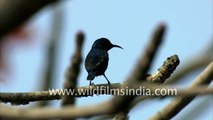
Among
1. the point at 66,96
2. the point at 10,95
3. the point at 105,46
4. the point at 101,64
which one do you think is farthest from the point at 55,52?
the point at 105,46

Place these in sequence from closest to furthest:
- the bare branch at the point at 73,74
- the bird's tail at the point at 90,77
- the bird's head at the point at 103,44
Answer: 1. the bare branch at the point at 73,74
2. the bird's tail at the point at 90,77
3. the bird's head at the point at 103,44

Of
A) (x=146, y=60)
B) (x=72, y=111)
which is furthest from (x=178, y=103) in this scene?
(x=72, y=111)

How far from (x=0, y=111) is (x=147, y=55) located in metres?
0.32

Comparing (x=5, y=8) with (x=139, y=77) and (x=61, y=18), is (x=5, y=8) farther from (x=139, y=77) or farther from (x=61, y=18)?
(x=61, y=18)

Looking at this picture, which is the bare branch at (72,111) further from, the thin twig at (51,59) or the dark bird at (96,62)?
the dark bird at (96,62)

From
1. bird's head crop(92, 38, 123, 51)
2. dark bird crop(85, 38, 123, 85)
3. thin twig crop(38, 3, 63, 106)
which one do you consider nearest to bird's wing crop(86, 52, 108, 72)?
dark bird crop(85, 38, 123, 85)

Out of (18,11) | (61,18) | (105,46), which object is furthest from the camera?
(105,46)

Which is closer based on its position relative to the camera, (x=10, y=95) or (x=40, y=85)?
(x=40, y=85)

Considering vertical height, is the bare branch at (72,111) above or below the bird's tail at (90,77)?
below

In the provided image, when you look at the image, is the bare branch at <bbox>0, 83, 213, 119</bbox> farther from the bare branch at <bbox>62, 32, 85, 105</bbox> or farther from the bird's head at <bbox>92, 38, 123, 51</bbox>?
the bird's head at <bbox>92, 38, 123, 51</bbox>

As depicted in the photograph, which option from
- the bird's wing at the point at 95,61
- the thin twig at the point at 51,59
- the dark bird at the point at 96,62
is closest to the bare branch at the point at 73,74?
the thin twig at the point at 51,59

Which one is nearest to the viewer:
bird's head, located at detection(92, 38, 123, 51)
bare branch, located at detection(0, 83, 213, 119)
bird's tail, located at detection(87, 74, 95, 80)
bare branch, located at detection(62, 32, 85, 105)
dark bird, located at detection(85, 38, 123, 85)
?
bare branch, located at detection(0, 83, 213, 119)

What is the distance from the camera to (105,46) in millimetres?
5387

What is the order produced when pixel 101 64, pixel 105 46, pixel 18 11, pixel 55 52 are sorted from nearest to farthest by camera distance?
pixel 18 11, pixel 55 52, pixel 101 64, pixel 105 46
